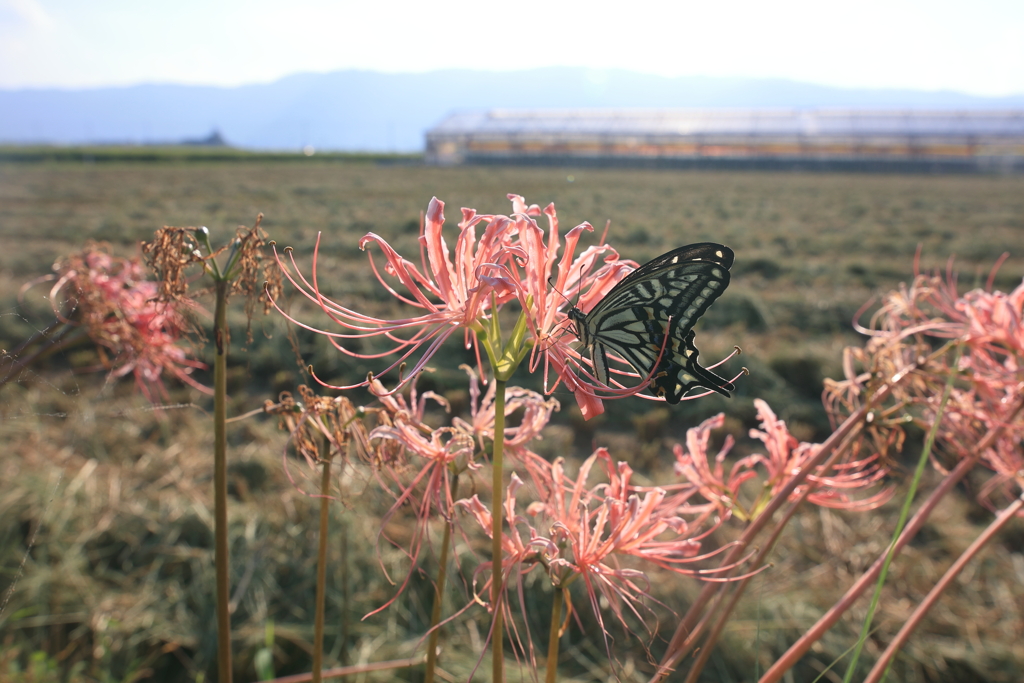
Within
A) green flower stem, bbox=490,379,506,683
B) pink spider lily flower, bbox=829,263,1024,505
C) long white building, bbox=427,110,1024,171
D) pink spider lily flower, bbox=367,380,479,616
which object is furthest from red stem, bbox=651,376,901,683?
long white building, bbox=427,110,1024,171

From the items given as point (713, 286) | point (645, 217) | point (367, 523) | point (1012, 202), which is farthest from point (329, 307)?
point (1012, 202)

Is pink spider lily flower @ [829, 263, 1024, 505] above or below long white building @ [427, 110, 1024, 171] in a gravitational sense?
below

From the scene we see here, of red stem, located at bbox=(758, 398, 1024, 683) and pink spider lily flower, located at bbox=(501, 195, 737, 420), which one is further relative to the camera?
red stem, located at bbox=(758, 398, 1024, 683)

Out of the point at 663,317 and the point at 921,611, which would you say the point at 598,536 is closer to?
the point at 663,317

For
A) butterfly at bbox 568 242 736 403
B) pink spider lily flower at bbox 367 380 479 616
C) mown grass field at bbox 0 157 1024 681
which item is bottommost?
mown grass field at bbox 0 157 1024 681

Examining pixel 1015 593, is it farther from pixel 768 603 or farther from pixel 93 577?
pixel 93 577

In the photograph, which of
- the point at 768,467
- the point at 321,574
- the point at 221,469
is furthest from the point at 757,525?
the point at 221,469

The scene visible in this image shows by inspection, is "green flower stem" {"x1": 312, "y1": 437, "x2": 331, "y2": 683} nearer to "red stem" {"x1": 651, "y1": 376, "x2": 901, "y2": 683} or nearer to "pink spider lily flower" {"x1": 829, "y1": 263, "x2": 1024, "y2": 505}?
"red stem" {"x1": 651, "y1": 376, "x2": 901, "y2": 683}
